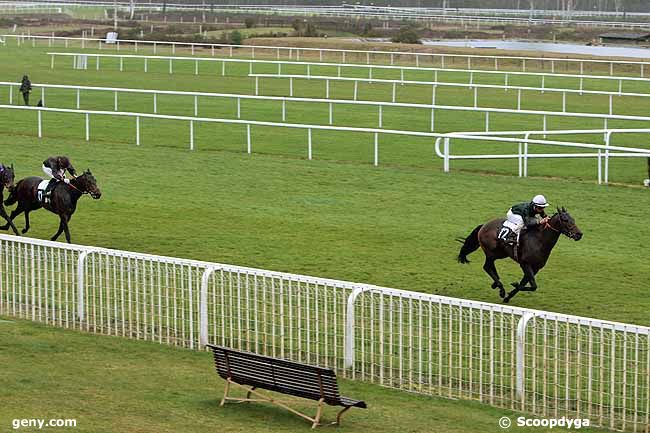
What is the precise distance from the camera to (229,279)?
32.7 feet

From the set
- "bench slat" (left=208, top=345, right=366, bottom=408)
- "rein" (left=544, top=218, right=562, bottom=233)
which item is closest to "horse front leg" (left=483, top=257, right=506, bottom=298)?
"rein" (left=544, top=218, right=562, bottom=233)

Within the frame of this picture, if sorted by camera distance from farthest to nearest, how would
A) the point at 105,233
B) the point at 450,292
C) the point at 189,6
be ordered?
the point at 189,6, the point at 105,233, the point at 450,292

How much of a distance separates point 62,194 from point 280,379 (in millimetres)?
7081

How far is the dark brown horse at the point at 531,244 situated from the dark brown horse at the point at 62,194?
463 centimetres

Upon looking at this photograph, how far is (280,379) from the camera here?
839cm

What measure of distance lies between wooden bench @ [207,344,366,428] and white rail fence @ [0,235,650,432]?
1.00m

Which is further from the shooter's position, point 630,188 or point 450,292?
point 630,188

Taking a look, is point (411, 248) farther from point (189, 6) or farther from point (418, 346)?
point (189, 6)

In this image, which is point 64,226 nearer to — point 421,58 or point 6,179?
point 6,179

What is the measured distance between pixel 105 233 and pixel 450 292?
4973mm

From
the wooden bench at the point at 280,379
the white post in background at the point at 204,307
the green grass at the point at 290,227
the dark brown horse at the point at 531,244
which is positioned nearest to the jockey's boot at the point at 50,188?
the green grass at the point at 290,227

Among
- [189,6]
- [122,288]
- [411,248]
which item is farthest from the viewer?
[189,6]

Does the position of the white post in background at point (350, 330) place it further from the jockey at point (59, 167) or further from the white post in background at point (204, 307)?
the jockey at point (59, 167)

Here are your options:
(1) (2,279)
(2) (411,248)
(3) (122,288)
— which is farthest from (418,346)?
(2) (411,248)
